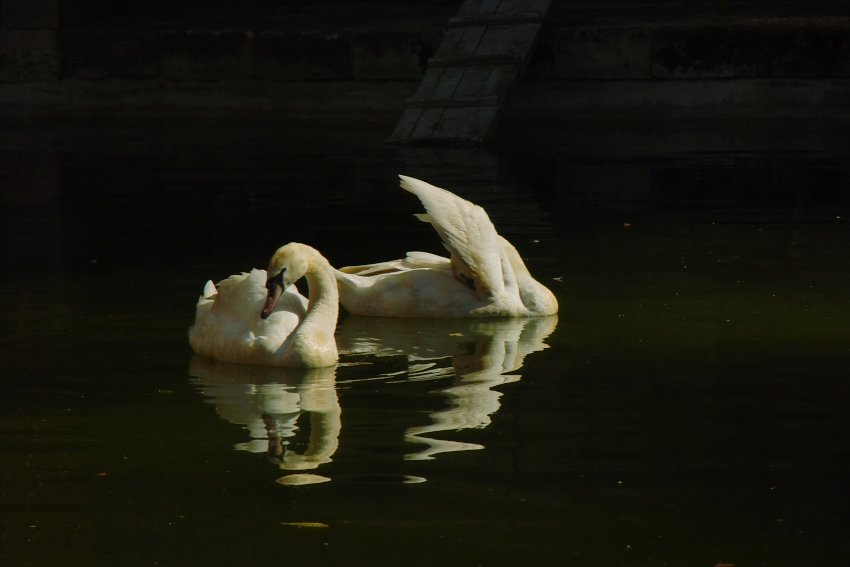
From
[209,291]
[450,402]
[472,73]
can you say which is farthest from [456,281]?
[472,73]

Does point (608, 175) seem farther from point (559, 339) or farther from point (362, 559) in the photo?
point (362, 559)

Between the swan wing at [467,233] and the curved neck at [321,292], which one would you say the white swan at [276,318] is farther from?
the swan wing at [467,233]

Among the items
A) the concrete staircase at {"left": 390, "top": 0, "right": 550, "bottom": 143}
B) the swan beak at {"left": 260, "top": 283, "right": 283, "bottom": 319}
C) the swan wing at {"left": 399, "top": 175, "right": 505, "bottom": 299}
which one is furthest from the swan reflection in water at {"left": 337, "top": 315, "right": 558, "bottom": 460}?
the concrete staircase at {"left": 390, "top": 0, "right": 550, "bottom": 143}

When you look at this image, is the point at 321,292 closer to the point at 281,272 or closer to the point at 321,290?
the point at 321,290

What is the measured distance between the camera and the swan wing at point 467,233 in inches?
319

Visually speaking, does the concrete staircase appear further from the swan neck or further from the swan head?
the swan head

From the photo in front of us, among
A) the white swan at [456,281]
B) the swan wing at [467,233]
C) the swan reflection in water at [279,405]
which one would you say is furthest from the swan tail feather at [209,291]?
the swan wing at [467,233]

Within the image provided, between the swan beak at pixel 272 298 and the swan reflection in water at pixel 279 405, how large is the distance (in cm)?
25

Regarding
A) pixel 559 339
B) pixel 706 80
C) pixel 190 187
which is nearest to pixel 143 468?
pixel 559 339

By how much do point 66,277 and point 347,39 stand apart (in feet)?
32.4

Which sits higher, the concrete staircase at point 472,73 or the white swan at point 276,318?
the concrete staircase at point 472,73

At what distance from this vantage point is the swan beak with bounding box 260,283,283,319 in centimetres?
711

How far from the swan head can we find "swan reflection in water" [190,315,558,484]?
291 mm

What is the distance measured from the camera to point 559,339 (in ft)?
25.5
